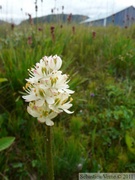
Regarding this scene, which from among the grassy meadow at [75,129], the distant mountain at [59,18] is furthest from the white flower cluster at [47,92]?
the distant mountain at [59,18]

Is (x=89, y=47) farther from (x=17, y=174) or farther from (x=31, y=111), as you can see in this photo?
(x=31, y=111)

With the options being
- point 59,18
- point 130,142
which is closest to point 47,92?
point 130,142

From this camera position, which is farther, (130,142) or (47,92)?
(130,142)

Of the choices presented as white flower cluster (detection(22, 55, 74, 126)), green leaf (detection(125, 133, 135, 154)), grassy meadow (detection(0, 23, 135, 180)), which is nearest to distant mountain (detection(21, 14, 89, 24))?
grassy meadow (detection(0, 23, 135, 180))

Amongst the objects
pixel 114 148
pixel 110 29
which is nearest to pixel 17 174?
pixel 114 148

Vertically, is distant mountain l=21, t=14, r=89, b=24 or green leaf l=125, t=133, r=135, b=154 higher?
distant mountain l=21, t=14, r=89, b=24

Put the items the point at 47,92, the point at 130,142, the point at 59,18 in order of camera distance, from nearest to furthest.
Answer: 1. the point at 47,92
2. the point at 130,142
3. the point at 59,18

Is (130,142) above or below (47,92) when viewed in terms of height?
below

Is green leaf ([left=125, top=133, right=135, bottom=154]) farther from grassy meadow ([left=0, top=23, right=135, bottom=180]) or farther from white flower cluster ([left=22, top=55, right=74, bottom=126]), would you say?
white flower cluster ([left=22, top=55, right=74, bottom=126])

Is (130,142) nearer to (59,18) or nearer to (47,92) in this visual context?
(47,92)

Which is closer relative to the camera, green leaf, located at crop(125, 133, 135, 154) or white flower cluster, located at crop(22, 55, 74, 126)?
white flower cluster, located at crop(22, 55, 74, 126)
